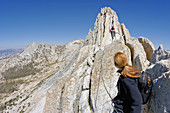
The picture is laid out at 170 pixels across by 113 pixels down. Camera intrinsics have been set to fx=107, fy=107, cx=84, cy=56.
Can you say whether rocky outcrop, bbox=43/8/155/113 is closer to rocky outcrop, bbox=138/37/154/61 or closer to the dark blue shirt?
rocky outcrop, bbox=138/37/154/61

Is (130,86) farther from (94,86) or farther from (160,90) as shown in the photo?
(94,86)

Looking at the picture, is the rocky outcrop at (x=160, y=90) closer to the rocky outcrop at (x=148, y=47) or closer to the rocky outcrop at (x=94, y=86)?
the rocky outcrop at (x=94, y=86)

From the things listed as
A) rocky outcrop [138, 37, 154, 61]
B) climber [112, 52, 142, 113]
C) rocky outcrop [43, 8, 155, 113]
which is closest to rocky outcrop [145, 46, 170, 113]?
climber [112, 52, 142, 113]

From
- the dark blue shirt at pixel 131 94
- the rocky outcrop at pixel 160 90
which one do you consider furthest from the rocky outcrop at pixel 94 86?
the dark blue shirt at pixel 131 94

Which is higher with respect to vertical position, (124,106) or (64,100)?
(124,106)

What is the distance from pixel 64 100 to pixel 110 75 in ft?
22.6

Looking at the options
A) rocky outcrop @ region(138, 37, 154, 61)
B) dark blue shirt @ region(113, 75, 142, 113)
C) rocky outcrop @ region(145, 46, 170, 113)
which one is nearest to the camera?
dark blue shirt @ region(113, 75, 142, 113)

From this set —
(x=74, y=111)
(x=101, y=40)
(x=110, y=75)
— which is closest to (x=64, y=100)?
(x=74, y=111)

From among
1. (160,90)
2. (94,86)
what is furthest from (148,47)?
(160,90)

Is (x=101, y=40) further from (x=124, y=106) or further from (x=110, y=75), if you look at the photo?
(x=124, y=106)

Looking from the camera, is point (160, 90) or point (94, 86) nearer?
point (160, 90)

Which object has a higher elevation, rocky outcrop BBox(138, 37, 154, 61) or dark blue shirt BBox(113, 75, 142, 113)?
rocky outcrop BBox(138, 37, 154, 61)

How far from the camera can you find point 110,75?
11.2m

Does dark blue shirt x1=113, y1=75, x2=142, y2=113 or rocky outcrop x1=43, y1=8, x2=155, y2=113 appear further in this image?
rocky outcrop x1=43, y1=8, x2=155, y2=113
